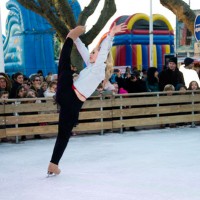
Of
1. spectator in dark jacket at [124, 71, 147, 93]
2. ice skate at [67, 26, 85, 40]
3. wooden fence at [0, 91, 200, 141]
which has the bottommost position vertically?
wooden fence at [0, 91, 200, 141]

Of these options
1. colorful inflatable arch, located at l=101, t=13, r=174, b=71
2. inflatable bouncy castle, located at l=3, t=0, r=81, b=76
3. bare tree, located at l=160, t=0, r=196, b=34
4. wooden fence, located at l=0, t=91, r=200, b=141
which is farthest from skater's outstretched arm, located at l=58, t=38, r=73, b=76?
colorful inflatable arch, located at l=101, t=13, r=174, b=71

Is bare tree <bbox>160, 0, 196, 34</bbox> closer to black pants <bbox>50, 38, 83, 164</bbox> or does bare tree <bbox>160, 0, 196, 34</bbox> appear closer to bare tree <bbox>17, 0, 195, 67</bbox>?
bare tree <bbox>17, 0, 195, 67</bbox>

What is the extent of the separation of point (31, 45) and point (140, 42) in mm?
6655

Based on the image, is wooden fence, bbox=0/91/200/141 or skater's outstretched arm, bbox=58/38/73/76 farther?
wooden fence, bbox=0/91/200/141

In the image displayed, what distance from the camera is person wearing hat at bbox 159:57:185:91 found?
339 inches

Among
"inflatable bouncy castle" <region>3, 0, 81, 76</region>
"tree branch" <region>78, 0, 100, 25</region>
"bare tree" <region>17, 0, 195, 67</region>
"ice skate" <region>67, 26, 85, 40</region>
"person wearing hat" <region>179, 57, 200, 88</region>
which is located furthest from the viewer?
"inflatable bouncy castle" <region>3, 0, 81, 76</region>

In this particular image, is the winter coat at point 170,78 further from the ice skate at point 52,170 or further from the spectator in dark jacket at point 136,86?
the ice skate at point 52,170

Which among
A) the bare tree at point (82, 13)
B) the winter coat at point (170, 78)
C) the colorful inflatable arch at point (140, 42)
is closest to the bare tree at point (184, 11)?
the bare tree at point (82, 13)

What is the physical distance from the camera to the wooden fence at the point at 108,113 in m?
6.82

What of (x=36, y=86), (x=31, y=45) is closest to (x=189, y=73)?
(x=36, y=86)

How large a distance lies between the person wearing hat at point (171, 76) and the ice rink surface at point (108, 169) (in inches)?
66.1

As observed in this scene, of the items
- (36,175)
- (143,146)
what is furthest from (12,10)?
(36,175)

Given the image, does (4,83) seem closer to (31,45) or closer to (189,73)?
(189,73)

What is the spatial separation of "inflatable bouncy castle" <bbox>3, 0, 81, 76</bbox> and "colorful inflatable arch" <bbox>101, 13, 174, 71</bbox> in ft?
13.5
